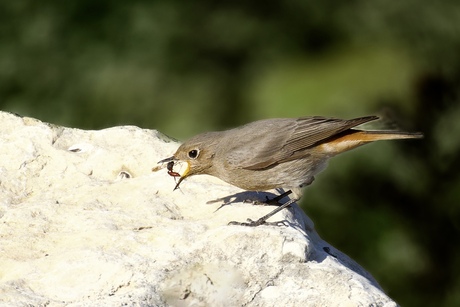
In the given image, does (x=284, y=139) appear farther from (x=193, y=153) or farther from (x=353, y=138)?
(x=193, y=153)

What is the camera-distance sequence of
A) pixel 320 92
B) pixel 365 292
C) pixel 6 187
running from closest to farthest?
pixel 365 292 → pixel 6 187 → pixel 320 92

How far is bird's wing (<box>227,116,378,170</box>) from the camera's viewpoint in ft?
22.5

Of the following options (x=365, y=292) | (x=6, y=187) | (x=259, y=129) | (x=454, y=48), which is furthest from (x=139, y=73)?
(x=365, y=292)

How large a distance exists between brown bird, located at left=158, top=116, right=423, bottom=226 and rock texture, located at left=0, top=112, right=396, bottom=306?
125 mm

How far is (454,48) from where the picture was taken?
8.41 m

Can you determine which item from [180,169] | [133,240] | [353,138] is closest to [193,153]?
[180,169]

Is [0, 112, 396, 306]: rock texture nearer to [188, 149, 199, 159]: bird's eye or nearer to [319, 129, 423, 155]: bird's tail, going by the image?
[188, 149, 199, 159]: bird's eye

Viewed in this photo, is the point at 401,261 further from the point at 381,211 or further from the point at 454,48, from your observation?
the point at 454,48

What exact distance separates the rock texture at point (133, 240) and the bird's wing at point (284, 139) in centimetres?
23

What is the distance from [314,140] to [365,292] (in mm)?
1664

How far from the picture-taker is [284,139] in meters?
6.99

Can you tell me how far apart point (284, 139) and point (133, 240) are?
5.27 ft

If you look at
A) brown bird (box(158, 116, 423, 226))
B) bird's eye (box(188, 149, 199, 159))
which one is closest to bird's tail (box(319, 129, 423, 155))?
brown bird (box(158, 116, 423, 226))

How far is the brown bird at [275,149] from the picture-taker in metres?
6.79
